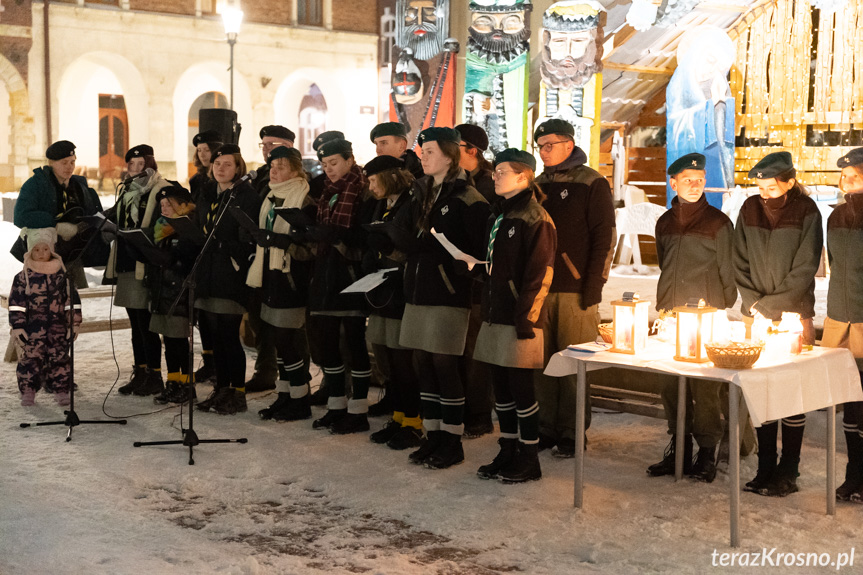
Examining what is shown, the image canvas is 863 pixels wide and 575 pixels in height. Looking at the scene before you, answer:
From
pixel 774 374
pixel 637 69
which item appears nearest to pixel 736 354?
pixel 774 374

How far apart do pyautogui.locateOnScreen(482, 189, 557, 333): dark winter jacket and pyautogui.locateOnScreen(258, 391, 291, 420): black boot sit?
2.04 meters

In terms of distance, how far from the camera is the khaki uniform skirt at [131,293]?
719 centimetres

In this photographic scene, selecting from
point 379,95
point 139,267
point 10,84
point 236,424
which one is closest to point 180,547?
point 236,424

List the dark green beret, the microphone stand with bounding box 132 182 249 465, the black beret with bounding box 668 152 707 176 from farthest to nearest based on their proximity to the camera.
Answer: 1. the microphone stand with bounding box 132 182 249 465
2. the dark green beret
3. the black beret with bounding box 668 152 707 176

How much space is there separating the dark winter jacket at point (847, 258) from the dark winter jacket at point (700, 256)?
52 cm

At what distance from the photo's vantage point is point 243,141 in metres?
27.2

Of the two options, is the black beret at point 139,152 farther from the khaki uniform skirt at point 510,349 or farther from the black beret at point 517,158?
the khaki uniform skirt at point 510,349

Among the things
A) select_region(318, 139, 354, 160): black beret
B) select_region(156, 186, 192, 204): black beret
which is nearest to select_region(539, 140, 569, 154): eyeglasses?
select_region(318, 139, 354, 160): black beret

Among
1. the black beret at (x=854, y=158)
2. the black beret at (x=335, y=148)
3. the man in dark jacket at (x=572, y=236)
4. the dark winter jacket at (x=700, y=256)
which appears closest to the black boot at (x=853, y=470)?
the dark winter jacket at (x=700, y=256)

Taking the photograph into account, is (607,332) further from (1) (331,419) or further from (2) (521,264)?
(1) (331,419)

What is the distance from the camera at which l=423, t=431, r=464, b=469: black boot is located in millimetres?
5320

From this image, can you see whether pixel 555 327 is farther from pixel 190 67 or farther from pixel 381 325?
pixel 190 67

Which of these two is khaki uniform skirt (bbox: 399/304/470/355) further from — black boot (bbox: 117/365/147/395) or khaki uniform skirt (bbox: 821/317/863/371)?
black boot (bbox: 117/365/147/395)

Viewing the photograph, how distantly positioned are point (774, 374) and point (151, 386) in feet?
15.7
